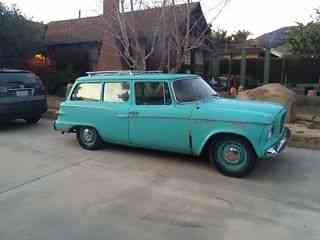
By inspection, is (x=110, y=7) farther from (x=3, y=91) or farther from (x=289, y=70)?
(x=289, y=70)

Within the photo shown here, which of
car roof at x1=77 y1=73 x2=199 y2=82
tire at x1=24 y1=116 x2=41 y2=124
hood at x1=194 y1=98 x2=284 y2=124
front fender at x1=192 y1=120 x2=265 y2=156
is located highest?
car roof at x1=77 y1=73 x2=199 y2=82

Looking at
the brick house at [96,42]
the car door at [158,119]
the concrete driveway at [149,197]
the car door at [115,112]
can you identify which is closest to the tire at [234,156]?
the concrete driveway at [149,197]

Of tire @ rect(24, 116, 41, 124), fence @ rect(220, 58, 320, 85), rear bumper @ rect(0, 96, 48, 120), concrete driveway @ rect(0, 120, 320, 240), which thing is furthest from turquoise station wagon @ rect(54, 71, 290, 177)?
fence @ rect(220, 58, 320, 85)

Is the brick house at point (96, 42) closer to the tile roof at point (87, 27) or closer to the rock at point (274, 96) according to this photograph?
the tile roof at point (87, 27)

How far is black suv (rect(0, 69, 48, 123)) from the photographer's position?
8.48 metres

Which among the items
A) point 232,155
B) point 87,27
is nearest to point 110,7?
point 87,27

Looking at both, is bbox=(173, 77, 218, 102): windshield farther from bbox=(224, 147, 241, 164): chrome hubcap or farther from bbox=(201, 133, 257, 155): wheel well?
bbox=(224, 147, 241, 164): chrome hubcap

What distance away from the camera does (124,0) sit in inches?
428

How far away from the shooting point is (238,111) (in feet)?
17.4

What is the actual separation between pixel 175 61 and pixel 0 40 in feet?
25.2

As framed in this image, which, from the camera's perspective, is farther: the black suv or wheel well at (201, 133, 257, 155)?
the black suv

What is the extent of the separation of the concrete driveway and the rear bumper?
79.3 inches

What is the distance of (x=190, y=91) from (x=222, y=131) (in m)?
1.08

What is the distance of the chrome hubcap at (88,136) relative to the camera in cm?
693
